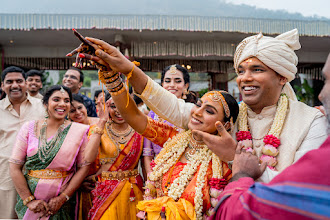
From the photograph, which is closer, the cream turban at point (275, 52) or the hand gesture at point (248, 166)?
the hand gesture at point (248, 166)

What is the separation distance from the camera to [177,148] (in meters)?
2.09

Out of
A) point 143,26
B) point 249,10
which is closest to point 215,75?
point 249,10

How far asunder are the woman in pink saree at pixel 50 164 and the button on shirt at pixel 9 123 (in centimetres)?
84

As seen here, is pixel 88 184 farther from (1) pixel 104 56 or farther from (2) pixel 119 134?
(1) pixel 104 56

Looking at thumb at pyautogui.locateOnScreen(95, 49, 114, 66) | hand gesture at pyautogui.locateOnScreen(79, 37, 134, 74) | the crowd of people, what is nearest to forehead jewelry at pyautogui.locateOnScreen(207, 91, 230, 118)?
the crowd of people

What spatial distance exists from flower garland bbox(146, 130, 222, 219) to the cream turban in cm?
71

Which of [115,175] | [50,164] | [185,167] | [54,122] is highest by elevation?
[54,122]

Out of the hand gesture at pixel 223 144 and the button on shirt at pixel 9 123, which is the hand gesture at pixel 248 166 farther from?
the button on shirt at pixel 9 123

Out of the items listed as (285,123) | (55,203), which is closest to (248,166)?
(285,123)

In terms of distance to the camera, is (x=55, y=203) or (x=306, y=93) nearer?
(x=55, y=203)

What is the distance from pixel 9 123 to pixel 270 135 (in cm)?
338

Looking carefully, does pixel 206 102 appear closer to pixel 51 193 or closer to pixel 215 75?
pixel 51 193

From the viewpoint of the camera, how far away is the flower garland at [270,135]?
1.76m

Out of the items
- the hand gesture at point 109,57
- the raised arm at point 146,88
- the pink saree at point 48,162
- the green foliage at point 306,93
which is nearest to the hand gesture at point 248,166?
the raised arm at point 146,88
